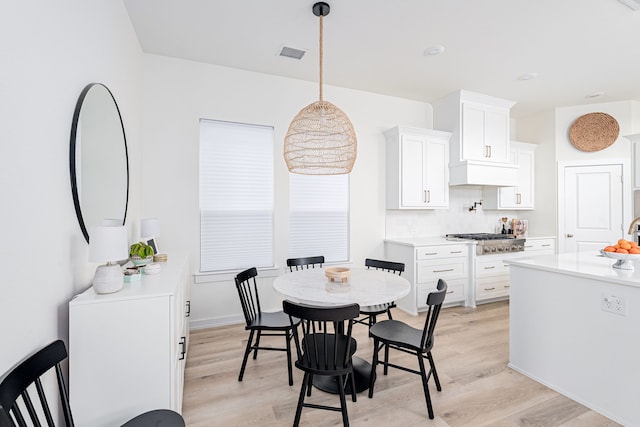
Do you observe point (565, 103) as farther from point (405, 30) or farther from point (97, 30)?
point (97, 30)

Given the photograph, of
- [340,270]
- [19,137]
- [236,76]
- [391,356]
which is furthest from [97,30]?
[391,356]

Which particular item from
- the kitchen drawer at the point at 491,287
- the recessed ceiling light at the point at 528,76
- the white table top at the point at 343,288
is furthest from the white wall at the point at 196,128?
the recessed ceiling light at the point at 528,76

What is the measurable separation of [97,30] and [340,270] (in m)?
2.25

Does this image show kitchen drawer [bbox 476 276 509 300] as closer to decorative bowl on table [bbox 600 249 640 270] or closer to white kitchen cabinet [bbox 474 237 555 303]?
white kitchen cabinet [bbox 474 237 555 303]

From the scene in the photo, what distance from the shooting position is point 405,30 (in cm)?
283

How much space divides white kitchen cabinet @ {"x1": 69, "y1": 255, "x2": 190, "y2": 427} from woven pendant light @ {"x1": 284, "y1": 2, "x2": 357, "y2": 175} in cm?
131

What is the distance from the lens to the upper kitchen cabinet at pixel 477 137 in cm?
424

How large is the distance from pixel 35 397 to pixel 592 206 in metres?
6.48

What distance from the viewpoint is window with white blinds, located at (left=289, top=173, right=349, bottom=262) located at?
12.7 feet

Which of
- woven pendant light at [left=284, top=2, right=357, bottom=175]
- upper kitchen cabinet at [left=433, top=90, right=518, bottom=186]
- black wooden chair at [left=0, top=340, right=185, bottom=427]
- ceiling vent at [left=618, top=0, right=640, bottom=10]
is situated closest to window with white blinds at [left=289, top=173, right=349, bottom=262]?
woven pendant light at [left=284, top=2, right=357, bottom=175]

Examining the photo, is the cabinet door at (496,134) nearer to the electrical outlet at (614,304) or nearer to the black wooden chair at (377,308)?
the black wooden chair at (377,308)

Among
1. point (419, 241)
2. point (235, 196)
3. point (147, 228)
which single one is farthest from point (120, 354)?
point (419, 241)

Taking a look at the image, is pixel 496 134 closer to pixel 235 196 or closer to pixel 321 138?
pixel 321 138

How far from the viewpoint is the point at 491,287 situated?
432 centimetres
